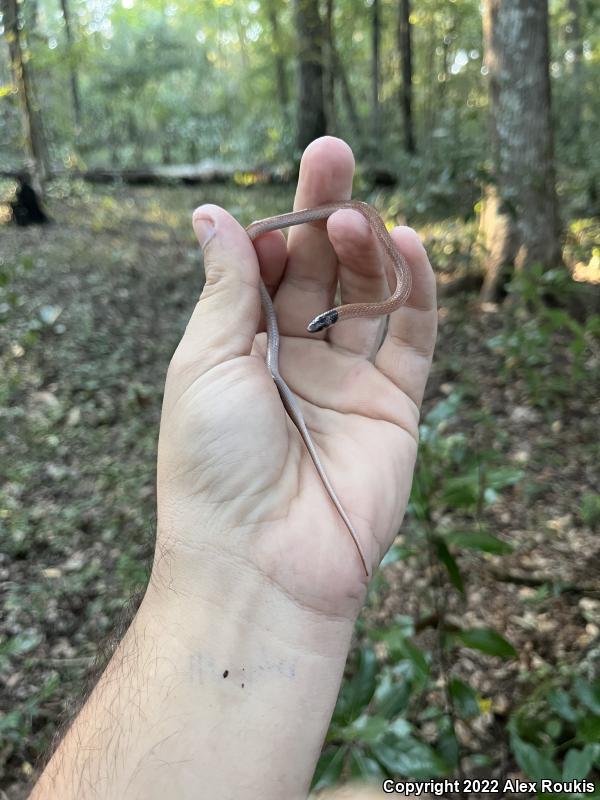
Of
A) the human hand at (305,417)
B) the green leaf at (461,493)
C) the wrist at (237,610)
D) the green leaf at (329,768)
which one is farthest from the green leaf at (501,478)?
the green leaf at (329,768)

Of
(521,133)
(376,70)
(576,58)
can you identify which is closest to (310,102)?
(376,70)

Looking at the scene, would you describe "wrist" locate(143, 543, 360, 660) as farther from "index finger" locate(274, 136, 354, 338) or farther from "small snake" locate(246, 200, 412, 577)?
"index finger" locate(274, 136, 354, 338)

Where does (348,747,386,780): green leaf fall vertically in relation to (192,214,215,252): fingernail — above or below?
below

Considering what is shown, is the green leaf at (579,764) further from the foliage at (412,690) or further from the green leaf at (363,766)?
the green leaf at (363,766)

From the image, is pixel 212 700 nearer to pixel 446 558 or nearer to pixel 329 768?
pixel 329 768

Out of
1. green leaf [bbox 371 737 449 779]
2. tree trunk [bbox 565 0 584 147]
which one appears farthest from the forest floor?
tree trunk [bbox 565 0 584 147]

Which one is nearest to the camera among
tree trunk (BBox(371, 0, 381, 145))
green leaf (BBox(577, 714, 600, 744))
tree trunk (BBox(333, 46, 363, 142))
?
green leaf (BBox(577, 714, 600, 744))
